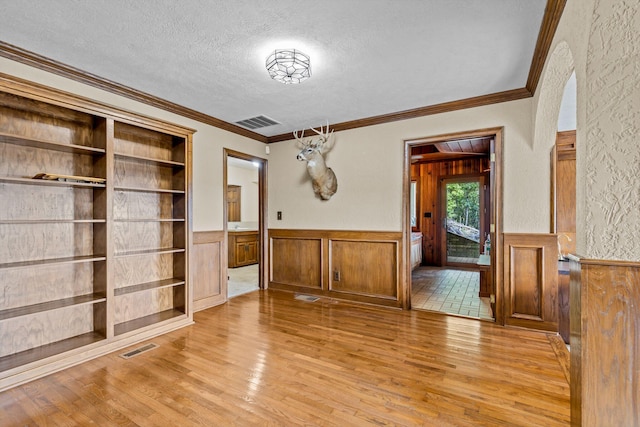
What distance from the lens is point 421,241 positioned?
721cm

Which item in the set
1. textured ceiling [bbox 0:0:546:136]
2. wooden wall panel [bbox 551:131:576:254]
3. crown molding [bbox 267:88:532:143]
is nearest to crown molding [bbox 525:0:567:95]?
textured ceiling [bbox 0:0:546:136]

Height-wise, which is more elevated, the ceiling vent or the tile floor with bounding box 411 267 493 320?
the ceiling vent

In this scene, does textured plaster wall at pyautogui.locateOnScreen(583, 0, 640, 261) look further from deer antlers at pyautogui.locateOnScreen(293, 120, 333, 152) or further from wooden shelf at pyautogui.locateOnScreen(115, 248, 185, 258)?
wooden shelf at pyautogui.locateOnScreen(115, 248, 185, 258)

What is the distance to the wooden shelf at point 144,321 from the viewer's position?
2.85 metres

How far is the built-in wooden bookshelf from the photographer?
7.62 ft

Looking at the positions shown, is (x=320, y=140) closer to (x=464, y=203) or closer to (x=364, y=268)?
(x=364, y=268)

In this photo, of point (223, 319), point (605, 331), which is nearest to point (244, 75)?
point (223, 319)

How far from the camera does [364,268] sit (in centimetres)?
412

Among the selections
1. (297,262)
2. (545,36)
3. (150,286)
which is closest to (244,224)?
(297,262)

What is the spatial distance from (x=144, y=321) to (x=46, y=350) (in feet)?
2.54

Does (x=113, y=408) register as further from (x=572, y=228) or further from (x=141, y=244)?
(x=572, y=228)

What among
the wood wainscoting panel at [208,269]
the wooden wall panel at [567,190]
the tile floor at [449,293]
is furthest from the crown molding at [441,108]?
the tile floor at [449,293]

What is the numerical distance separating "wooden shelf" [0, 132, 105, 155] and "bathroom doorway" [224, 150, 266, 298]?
2047 millimetres

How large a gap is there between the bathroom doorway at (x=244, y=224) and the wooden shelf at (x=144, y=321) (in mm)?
1225
